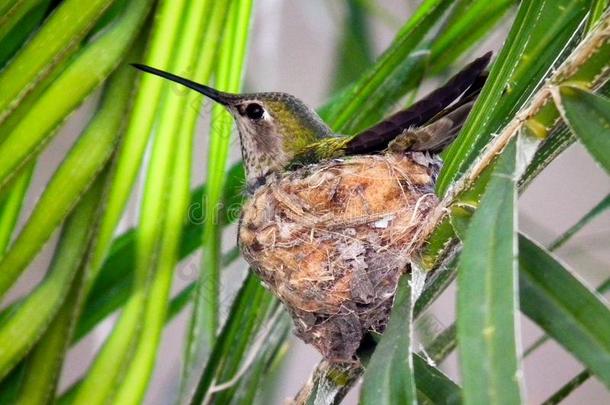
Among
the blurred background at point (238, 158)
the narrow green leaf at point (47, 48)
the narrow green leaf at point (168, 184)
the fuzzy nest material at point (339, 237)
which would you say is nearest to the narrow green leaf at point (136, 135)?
the narrow green leaf at point (168, 184)

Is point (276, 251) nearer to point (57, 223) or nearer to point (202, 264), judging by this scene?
point (202, 264)

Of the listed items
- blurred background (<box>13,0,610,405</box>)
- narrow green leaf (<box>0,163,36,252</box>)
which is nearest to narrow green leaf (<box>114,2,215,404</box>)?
narrow green leaf (<box>0,163,36,252</box>)

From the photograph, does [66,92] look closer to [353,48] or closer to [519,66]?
[519,66]

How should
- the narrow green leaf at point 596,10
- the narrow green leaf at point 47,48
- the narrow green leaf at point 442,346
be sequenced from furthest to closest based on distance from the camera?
1. the narrow green leaf at point 442,346
2. the narrow green leaf at point 47,48
3. the narrow green leaf at point 596,10

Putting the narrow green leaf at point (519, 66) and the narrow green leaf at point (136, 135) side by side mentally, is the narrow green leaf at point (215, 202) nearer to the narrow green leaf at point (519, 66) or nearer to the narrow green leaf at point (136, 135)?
the narrow green leaf at point (136, 135)

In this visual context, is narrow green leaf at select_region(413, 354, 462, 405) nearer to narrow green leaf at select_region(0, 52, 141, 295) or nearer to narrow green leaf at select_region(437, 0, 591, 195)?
narrow green leaf at select_region(437, 0, 591, 195)

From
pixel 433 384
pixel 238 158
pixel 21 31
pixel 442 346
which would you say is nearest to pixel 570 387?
pixel 442 346
